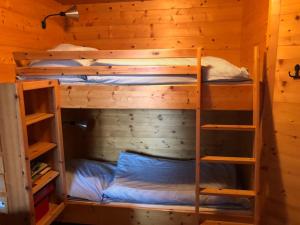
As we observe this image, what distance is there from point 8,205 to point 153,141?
1.77 metres

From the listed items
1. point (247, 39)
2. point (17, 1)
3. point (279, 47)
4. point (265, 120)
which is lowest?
point (265, 120)

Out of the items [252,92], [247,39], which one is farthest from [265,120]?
[247,39]

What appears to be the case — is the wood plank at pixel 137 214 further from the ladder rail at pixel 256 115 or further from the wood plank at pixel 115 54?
the wood plank at pixel 115 54

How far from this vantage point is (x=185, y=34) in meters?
2.93

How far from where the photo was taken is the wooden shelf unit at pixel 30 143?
1683mm

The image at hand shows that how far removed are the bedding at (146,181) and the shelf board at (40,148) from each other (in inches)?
19.6

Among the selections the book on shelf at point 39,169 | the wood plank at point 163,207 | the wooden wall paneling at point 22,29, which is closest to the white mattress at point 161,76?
the wooden wall paneling at point 22,29

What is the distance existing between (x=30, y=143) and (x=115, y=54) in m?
1.09

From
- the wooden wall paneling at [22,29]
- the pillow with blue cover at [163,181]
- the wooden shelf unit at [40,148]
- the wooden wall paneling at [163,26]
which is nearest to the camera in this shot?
the wooden shelf unit at [40,148]

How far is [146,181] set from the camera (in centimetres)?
→ 251

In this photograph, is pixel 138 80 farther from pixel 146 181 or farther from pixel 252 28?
pixel 252 28

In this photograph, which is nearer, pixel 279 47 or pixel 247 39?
pixel 279 47

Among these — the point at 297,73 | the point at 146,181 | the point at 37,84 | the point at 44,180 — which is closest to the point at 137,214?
the point at 146,181

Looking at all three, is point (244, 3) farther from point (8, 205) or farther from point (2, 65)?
point (8, 205)
